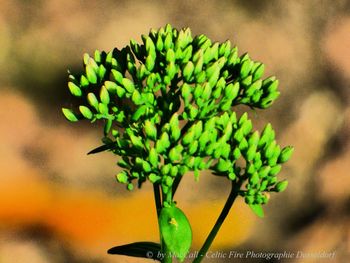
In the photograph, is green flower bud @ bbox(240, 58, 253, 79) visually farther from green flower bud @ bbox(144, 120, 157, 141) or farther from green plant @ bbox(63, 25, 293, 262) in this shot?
green flower bud @ bbox(144, 120, 157, 141)

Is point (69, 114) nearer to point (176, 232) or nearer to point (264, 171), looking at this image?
point (176, 232)

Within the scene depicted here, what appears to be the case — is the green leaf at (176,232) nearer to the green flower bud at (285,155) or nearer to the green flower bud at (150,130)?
the green flower bud at (150,130)

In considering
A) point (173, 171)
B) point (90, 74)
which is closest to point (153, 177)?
point (173, 171)

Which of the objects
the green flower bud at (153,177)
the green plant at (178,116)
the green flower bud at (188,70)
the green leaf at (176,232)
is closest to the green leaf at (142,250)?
the green plant at (178,116)

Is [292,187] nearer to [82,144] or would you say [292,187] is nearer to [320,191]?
[320,191]

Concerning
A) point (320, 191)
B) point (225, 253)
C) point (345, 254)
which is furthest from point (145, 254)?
point (345, 254)
